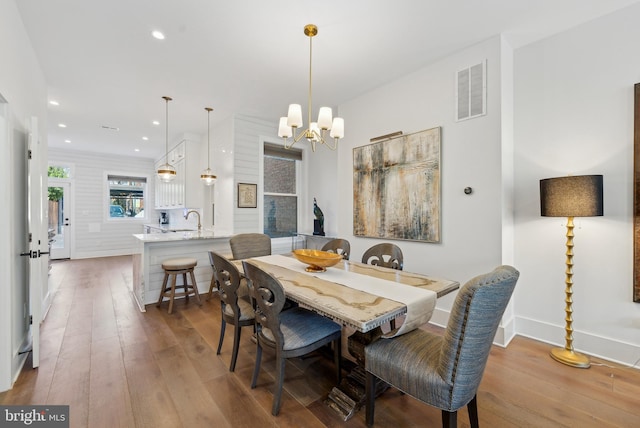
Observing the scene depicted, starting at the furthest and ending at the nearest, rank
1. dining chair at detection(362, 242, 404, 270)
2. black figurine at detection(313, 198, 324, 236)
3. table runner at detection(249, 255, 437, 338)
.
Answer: black figurine at detection(313, 198, 324, 236) → dining chair at detection(362, 242, 404, 270) → table runner at detection(249, 255, 437, 338)

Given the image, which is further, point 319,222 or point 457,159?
point 319,222

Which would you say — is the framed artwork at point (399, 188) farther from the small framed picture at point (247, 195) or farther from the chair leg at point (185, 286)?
the chair leg at point (185, 286)

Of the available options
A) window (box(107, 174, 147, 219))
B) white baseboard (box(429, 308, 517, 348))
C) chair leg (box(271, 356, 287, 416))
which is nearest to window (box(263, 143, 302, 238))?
white baseboard (box(429, 308, 517, 348))

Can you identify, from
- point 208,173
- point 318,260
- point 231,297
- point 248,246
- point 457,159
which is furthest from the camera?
point 208,173

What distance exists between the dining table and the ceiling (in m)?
2.20

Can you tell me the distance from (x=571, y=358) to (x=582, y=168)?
1674mm

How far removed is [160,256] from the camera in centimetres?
391

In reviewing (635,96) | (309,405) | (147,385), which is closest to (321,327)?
(309,405)

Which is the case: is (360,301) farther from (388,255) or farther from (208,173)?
(208,173)

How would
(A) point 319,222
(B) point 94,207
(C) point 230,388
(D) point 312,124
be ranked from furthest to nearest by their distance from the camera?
(B) point 94,207 < (A) point 319,222 < (D) point 312,124 < (C) point 230,388

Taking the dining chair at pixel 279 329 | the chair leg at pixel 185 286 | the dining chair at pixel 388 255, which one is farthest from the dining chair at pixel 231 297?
the chair leg at pixel 185 286

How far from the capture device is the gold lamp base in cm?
230

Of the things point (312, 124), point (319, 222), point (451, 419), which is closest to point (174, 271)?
point (319, 222)

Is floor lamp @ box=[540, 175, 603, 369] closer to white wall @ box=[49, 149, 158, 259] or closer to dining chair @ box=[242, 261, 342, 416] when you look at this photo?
dining chair @ box=[242, 261, 342, 416]
